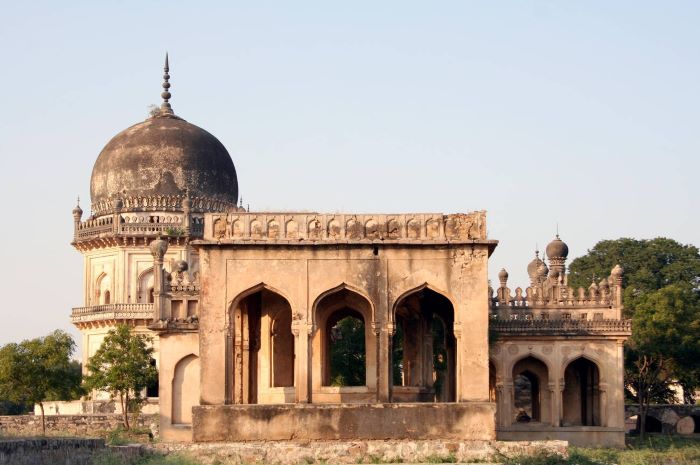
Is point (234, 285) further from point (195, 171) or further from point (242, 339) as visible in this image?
point (195, 171)

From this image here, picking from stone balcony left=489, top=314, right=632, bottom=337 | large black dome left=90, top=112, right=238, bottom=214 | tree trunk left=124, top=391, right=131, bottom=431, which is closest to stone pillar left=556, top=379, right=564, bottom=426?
stone balcony left=489, top=314, right=632, bottom=337

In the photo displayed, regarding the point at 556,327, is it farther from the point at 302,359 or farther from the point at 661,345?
the point at 302,359

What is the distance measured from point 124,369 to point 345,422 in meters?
18.2

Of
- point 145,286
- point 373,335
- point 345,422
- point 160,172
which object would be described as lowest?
point 345,422

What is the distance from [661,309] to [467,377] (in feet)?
67.7

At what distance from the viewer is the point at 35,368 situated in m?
45.2

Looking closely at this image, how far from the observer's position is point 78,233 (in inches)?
2137

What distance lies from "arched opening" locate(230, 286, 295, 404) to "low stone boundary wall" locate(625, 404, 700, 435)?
19218 millimetres

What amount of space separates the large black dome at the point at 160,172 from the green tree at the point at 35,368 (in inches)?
332

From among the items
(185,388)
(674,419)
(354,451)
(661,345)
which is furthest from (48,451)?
(674,419)

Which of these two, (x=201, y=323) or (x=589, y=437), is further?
(x=589, y=437)

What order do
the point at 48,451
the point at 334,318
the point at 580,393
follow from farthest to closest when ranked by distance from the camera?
the point at 580,393 → the point at 334,318 → the point at 48,451

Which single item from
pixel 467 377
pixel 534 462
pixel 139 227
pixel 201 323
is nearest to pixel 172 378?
pixel 201 323

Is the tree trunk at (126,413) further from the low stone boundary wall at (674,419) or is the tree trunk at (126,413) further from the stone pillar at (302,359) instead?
the low stone boundary wall at (674,419)
